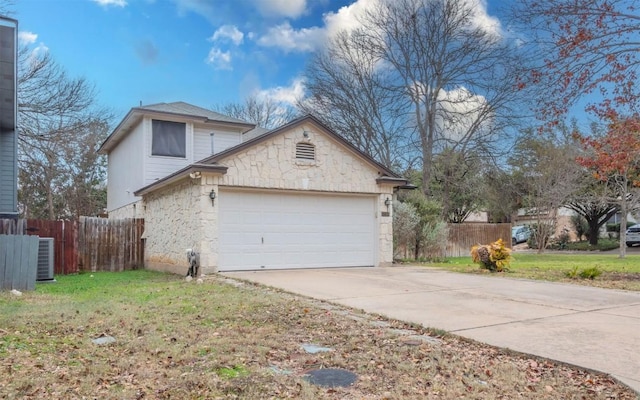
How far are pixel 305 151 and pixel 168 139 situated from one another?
6782 millimetres

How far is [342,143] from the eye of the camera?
44.6 feet

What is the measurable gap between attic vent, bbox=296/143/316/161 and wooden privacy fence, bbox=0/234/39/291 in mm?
6584

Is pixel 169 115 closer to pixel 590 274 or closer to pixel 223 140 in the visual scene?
pixel 223 140

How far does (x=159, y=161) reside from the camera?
17.2m

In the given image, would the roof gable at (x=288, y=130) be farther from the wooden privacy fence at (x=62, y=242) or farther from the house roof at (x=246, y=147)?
the wooden privacy fence at (x=62, y=242)

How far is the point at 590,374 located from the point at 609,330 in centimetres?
186

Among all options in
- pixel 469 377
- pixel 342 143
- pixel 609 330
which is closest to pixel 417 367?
pixel 469 377

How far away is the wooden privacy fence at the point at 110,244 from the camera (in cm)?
1468

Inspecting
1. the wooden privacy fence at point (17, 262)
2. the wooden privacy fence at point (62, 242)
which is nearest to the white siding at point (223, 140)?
the wooden privacy fence at point (62, 242)

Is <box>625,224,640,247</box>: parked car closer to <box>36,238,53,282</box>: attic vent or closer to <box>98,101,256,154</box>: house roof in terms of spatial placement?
<box>98,101,256,154</box>: house roof

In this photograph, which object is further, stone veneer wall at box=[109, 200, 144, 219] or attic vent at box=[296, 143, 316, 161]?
stone veneer wall at box=[109, 200, 144, 219]

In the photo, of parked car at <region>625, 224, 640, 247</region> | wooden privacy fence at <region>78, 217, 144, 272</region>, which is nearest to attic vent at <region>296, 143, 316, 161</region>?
wooden privacy fence at <region>78, 217, 144, 272</region>

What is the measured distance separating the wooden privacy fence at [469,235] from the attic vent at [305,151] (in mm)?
10929

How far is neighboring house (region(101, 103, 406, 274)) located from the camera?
39.0ft
